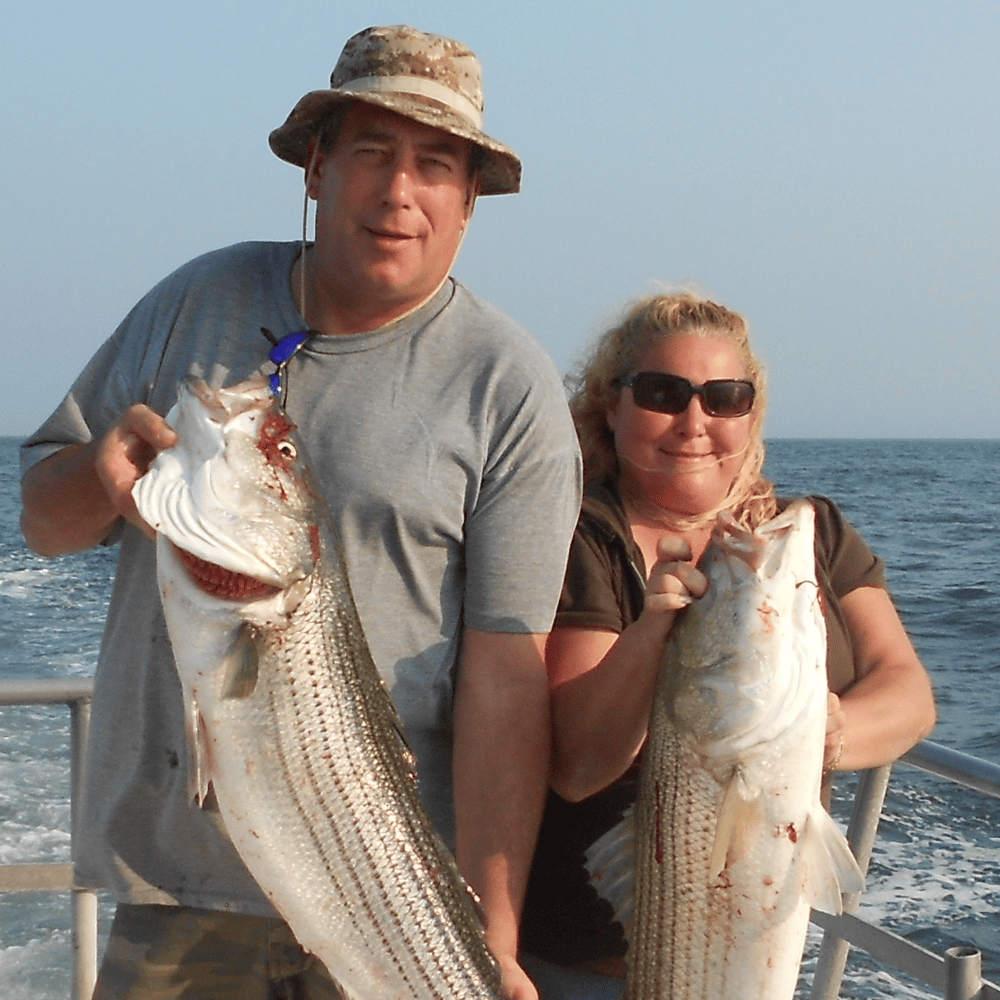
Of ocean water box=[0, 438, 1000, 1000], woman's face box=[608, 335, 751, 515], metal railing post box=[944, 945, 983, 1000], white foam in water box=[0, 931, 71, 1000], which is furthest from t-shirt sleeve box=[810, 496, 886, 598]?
white foam in water box=[0, 931, 71, 1000]

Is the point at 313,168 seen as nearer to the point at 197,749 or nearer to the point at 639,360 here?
the point at 639,360

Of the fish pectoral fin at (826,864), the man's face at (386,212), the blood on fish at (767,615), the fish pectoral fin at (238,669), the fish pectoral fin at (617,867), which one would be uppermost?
the man's face at (386,212)

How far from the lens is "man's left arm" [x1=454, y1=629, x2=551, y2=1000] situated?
10.2 ft

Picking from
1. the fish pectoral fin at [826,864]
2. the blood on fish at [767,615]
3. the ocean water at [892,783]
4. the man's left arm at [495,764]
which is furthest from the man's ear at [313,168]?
the ocean water at [892,783]

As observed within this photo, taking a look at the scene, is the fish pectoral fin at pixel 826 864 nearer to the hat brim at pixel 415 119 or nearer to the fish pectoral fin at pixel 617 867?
the fish pectoral fin at pixel 617 867

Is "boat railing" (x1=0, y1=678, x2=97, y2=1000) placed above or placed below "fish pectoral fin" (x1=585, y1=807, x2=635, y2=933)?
below

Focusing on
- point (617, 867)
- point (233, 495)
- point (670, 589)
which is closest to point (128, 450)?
point (233, 495)

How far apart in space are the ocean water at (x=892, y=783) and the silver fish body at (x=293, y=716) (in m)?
3.03

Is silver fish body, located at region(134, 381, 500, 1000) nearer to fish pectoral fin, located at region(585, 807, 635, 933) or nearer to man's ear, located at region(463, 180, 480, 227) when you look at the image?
fish pectoral fin, located at region(585, 807, 635, 933)

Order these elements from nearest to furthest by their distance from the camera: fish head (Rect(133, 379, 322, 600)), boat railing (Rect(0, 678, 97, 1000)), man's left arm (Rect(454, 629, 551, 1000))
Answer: fish head (Rect(133, 379, 322, 600)) → man's left arm (Rect(454, 629, 551, 1000)) → boat railing (Rect(0, 678, 97, 1000))

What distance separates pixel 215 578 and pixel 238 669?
203 mm

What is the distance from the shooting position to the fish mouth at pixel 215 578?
105 inches

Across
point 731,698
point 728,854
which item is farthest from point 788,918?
point 731,698

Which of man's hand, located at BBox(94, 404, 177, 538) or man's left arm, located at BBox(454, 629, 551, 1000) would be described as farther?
man's left arm, located at BBox(454, 629, 551, 1000)
